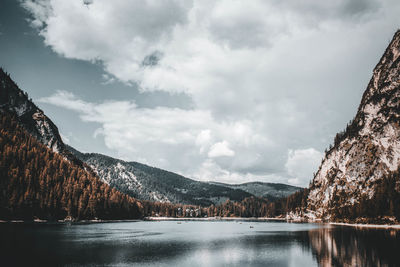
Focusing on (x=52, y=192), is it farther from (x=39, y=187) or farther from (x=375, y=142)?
(x=375, y=142)

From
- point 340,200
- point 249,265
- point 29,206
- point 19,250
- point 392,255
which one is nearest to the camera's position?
point 249,265

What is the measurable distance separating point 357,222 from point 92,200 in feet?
476

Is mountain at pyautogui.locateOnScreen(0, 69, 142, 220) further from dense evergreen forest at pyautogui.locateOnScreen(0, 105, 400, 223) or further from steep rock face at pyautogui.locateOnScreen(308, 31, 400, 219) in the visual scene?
steep rock face at pyautogui.locateOnScreen(308, 31, 400, 219)

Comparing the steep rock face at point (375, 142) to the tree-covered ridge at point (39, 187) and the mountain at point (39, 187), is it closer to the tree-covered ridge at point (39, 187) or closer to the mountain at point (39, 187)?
the tree-covered ridge at point (39, 187)

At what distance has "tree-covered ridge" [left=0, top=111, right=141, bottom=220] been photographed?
139m

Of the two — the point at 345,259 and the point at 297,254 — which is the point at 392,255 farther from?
the point at 297,254

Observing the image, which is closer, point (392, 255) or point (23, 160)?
→ point (392, 255)

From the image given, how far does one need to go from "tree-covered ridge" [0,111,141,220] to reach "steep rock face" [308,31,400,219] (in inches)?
5960

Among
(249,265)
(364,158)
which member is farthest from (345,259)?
(364,158)

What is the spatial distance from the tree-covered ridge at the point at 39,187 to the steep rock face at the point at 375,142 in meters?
151

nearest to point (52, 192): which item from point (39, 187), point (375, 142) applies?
point (39, 187)

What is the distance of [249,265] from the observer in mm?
42906

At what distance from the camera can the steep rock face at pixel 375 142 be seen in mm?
163125

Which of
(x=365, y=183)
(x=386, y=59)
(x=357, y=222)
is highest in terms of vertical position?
(x=386, y=59)
